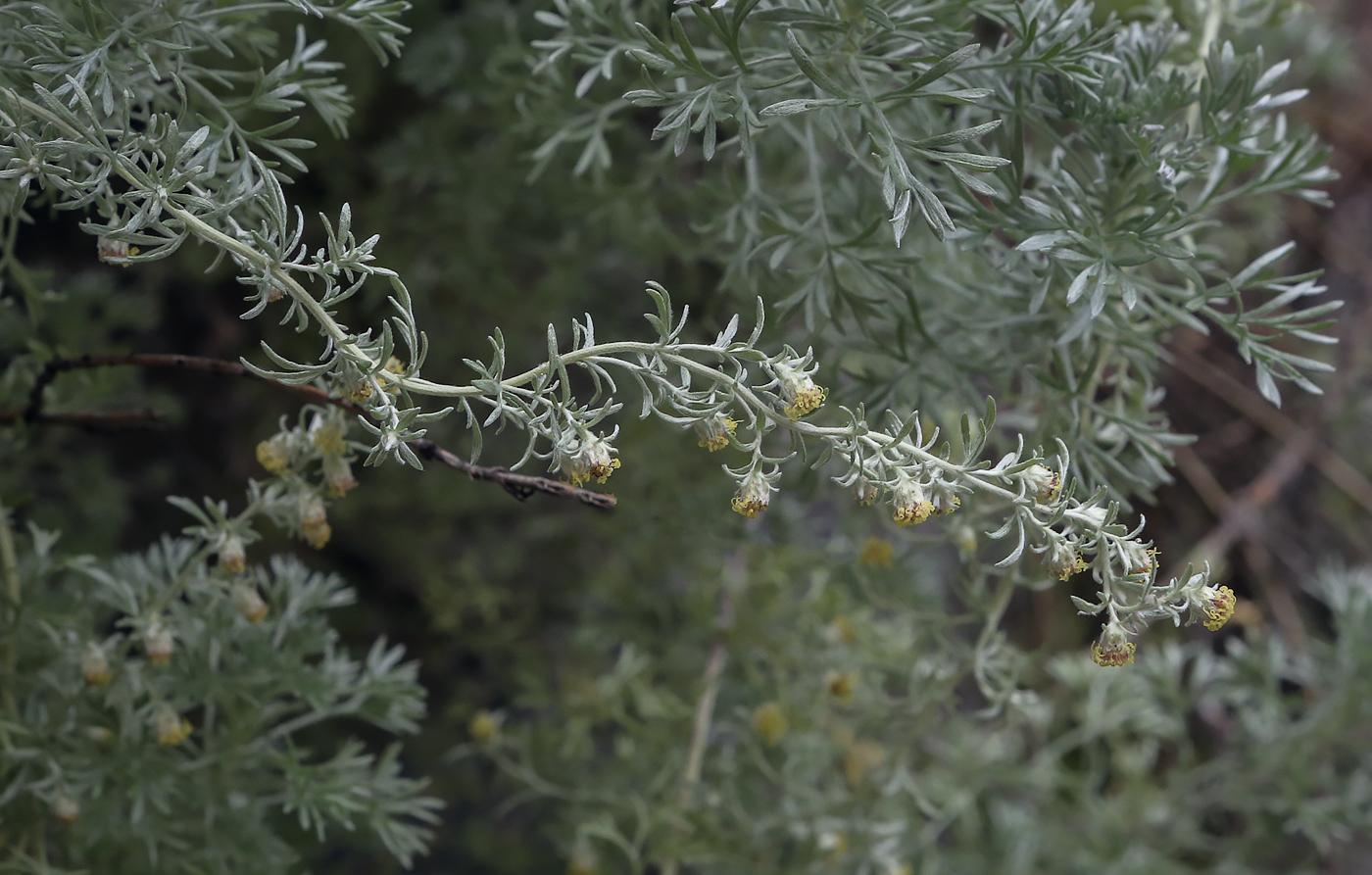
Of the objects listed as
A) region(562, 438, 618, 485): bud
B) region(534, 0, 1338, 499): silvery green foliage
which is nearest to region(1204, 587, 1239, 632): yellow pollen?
region(534, 0, 1338, 499): silvery green foliage

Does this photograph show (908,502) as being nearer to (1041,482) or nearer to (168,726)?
(1041,482)

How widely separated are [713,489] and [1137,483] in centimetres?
40

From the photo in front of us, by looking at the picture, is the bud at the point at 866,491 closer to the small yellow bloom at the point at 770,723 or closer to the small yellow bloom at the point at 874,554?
the small yellow bloom at the point at 874,554

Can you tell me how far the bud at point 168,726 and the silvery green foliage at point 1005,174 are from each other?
41 cm

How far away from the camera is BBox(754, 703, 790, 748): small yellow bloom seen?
0.86 meters

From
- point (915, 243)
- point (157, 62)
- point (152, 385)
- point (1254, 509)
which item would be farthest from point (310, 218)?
point (1254, 509)

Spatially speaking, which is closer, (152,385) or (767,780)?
(767,780)

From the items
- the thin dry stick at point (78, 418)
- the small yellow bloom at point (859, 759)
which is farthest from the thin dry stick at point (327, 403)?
the small yellow bloom at point (859, 759)

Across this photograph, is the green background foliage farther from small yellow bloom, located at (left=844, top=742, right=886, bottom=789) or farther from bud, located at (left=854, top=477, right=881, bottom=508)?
bud, located at (left=854, top=477, right=881, bottom=508)

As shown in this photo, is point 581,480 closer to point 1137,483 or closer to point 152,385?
point 1137,483

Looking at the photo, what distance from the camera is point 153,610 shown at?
23.6 inches

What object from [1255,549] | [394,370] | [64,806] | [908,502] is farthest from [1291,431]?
[64,806]

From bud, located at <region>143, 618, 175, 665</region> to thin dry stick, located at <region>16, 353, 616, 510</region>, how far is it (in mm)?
145

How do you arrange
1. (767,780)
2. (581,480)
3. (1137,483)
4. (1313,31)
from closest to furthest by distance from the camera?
1. (581,480)
2. (1137,483)
3. (767,780)
4. (1313,31)
